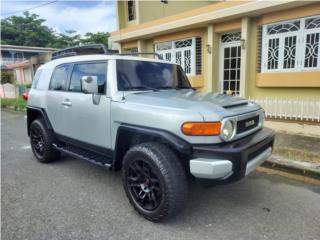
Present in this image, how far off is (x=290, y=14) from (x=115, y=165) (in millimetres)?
6457

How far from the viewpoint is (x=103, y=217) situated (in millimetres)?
2879

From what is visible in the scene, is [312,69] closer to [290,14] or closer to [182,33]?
[290,14]

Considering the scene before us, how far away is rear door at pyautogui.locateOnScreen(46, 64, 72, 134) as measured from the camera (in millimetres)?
4148

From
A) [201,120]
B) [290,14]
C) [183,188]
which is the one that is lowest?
[183,188]

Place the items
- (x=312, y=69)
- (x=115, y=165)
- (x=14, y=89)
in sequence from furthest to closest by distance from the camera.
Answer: (x=14, y=89) → (x=312, y=69) → (x=115, y=165)

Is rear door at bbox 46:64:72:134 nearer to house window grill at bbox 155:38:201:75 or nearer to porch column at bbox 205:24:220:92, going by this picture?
house window grill at bbox 155:38:201:75

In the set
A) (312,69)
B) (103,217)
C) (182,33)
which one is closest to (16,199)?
(103,217)

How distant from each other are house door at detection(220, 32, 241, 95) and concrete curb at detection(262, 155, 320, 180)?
4.41 meters

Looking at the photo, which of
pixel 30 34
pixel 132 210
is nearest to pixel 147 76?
pixel 132 210

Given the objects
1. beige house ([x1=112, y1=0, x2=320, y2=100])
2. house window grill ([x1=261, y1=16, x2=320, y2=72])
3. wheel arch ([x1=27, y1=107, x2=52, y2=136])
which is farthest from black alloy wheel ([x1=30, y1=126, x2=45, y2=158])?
house window grill ([x1=261, y1=16, x2=320, y2=72])

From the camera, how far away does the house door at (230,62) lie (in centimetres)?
851

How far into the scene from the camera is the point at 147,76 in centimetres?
366

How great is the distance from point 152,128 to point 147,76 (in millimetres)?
1180

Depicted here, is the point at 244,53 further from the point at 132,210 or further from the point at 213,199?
the point at 132,210
